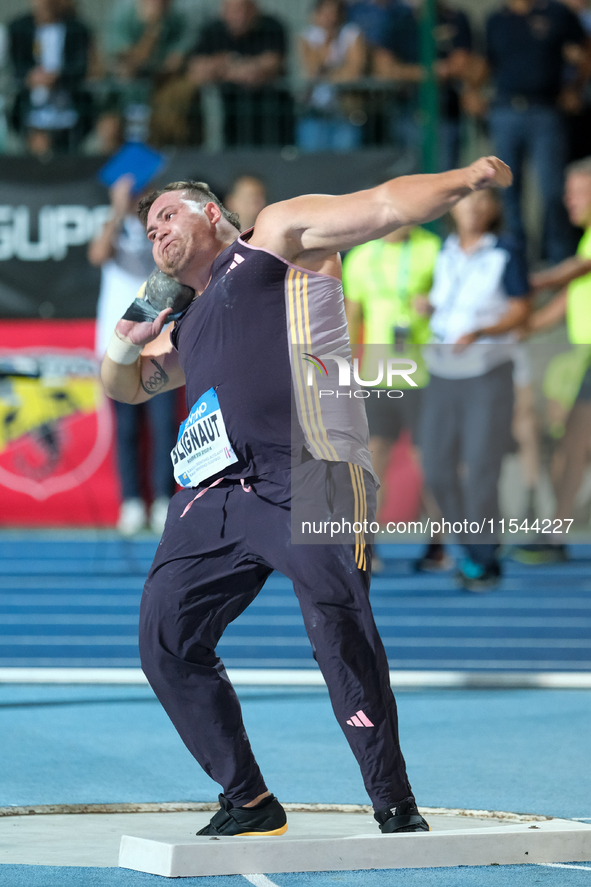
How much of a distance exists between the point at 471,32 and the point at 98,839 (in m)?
9.80

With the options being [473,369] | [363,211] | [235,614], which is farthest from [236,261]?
[473,369]

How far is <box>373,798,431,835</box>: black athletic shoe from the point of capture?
3.53 metres

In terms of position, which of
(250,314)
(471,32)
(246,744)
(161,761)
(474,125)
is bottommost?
(161,761)

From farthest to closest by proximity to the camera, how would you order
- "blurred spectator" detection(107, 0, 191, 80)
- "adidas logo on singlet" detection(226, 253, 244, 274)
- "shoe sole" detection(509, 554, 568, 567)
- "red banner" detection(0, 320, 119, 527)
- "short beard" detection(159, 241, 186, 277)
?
"blurred spectator" detection(107, 0, 191, 80) → "red banner" detection(0, 320, 119, 527) → "shoe sole" detection(509, 554, 568, 567) → "short beard" detection(159, 241, 186, 277) → "adidas logo on singlet" detection(226, 253, 244, 274)

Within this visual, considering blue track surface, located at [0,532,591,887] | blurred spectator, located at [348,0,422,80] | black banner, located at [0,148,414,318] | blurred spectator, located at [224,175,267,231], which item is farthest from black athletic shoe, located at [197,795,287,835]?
blurred spectator, located at [348,0,422,80]

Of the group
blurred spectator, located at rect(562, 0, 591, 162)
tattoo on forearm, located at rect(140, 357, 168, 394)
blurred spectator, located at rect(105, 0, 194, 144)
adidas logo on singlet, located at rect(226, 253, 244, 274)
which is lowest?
tattoo on forearm, located at rect(140, 357, 168, 394)

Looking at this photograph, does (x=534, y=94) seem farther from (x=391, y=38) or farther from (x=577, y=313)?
(x=577, y=313)

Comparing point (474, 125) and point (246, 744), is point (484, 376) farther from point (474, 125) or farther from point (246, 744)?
point (246, 744)

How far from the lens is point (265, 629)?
7898mm

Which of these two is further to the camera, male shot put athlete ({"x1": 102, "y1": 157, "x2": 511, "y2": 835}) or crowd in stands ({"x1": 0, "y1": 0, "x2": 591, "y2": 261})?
crowd in stands ({"x1": 0, "y1": 0, "x2": 591, "y2": 261})

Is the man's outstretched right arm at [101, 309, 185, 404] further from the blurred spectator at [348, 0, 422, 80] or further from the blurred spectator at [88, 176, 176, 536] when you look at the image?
the blurred spectator at [348, 0, 422, 80]

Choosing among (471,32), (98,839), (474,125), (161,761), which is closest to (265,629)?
(161,761)

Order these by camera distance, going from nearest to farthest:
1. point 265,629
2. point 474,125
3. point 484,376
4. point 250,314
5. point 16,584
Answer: point 250,314
point 265,629
point 484,376
point 16,584
point 474,125

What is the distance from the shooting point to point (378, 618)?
26.5ft
